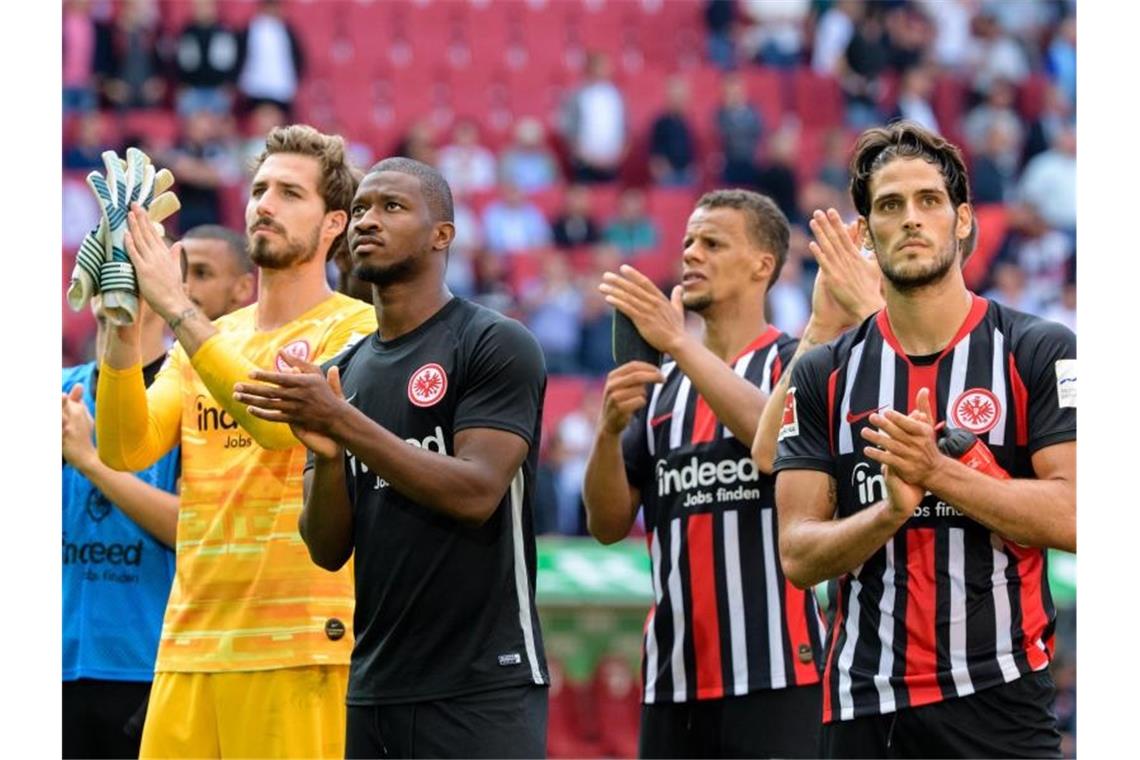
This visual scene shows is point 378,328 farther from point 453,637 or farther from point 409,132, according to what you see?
point 409,132

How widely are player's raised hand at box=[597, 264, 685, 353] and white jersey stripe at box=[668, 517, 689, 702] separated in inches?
26.6

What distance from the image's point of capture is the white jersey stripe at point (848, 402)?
4875mm

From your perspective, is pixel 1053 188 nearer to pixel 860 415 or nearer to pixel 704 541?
pixel 704 541

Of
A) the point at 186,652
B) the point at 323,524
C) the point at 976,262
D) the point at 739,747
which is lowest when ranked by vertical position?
the point at 739,747

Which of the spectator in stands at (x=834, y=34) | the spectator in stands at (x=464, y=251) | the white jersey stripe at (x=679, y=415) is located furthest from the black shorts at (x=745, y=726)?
the spectator in stands at (x=834, y=34)

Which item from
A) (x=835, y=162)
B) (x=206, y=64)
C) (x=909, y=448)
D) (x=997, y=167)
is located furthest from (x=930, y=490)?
(x=206, y=64)

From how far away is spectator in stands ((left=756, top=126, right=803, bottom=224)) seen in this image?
17.3m

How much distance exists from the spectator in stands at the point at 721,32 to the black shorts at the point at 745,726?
49.1 feet

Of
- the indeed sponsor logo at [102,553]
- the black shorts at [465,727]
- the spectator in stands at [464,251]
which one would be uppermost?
the spectator in stands at [464,251]

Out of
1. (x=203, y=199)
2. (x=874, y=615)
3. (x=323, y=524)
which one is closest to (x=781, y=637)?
(x=874, y=615)

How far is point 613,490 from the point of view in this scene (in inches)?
242

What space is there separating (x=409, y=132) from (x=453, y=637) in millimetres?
13057

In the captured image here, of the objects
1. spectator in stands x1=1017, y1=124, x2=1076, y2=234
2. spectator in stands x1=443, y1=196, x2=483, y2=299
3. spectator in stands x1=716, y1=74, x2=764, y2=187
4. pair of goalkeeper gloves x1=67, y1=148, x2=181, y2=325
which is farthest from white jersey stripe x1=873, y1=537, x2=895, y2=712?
spectator in stands x1=1017, y1=124, x2=1076, y2=234

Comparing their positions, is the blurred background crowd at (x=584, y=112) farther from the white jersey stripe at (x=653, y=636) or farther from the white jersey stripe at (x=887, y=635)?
the white jersey stripe at (x=887, y=635)
